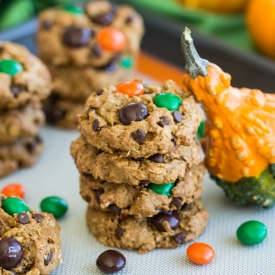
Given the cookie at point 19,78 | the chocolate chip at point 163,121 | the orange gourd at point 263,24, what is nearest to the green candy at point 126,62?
the cookie at point 19,78

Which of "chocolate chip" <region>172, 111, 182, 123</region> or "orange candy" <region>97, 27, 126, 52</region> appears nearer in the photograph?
"chocolate chip" <region>172, 111, 182, 123</region>

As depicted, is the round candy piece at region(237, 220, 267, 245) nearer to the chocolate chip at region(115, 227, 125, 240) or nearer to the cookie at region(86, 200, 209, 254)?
the cookie at region(86, 200, 209, 254)

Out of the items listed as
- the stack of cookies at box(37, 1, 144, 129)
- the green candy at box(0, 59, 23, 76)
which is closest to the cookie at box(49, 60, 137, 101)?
the stack of cookies at box(37, 1, 144, 129)

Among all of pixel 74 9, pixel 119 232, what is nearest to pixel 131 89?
pixel 119 232

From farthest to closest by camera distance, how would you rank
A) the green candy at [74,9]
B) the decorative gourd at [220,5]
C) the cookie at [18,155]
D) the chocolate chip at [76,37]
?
1. the decorative gourd at [220,5]
2. the green candy at [74,9]
3. the chocolate chip at [76,37]
4. the cookie at [18,155]

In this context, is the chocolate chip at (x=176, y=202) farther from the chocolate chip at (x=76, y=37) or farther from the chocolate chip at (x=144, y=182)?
the chocolate chip at (x=76, y=37)
